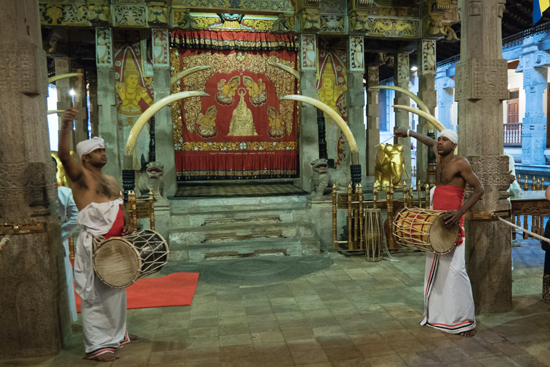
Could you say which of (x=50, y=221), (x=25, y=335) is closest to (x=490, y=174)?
(x=50, y=221)

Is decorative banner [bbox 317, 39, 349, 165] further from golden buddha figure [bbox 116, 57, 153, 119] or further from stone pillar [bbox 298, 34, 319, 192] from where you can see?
golden buddha figure [bbox 116, 57, 153, 119]

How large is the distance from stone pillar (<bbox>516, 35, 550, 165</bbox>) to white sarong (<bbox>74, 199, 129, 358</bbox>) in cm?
1776

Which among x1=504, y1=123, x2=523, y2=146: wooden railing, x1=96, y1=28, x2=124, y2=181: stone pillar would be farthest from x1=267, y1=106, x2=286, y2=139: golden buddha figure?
x1=504, y1=123, x2=523, y2=146: wooden railing

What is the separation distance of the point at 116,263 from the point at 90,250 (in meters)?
0.28

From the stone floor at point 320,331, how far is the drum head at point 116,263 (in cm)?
73

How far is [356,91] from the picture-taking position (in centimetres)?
1130

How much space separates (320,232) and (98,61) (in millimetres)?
6606

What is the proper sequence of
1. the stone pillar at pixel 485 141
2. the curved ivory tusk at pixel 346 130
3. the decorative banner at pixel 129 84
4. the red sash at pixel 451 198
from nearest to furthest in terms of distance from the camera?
1. the red sash at pixel 451 198
2. the stone pillar at pixel 485 141
3. the curved ivory tusk at pixel 346 130
4. the decorative banner at pixel 129 84

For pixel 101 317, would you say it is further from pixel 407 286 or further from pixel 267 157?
pixel 267 157

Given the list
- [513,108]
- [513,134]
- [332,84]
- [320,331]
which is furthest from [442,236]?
[513,108]

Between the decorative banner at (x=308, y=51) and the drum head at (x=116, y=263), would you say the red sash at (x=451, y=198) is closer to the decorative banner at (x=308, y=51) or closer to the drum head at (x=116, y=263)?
the drum head at (x=116, y=263)

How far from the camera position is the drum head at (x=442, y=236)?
13.8 feet

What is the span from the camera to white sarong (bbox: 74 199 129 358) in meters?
3.93

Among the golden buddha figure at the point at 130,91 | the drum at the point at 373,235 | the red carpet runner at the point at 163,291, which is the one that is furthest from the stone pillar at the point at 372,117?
the red carpet runner at the point at 163,291
